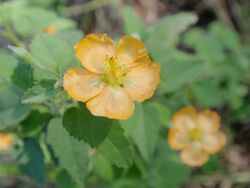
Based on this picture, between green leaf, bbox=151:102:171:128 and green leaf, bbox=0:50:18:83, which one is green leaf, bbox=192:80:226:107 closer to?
green leaf, bbox=151:102:171:128

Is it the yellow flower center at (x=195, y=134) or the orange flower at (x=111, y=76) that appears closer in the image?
the orange flower at (x=111, y=76)

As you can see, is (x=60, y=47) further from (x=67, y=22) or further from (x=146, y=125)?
(x=67, y=22)

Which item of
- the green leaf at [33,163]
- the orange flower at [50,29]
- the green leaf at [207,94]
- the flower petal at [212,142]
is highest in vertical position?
the orange flower at [50,29]

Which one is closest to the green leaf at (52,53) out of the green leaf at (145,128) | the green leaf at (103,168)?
the green leaf at (145,128)

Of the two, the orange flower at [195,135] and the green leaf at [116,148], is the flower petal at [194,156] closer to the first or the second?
the orange flower at [195,135]

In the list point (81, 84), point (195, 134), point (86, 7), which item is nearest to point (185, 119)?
point (195, 134)

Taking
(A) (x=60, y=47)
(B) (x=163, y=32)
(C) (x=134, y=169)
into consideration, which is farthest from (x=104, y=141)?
(B) (x=163, y=32)
